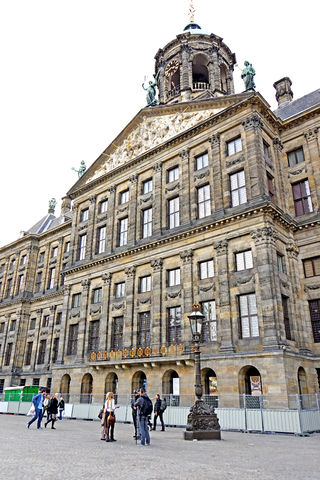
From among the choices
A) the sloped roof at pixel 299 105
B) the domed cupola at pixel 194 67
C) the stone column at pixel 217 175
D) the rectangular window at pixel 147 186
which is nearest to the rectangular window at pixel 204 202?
the stone column at pixel 217 175

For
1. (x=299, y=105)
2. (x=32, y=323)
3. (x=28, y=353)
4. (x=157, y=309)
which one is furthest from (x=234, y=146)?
(x=28, y=353)

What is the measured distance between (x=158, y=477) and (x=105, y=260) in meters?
28.3

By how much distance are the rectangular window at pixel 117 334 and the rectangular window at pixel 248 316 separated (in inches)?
447

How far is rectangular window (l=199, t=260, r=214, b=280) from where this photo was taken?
27516 millimetres

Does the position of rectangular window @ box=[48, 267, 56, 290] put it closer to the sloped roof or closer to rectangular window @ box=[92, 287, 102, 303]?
rectangular window @ box=[92, 287, 102, 303]

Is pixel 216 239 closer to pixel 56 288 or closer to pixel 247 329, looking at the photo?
pixel 247 329

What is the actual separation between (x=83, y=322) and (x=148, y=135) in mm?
18354

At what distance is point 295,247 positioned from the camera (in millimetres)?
27969

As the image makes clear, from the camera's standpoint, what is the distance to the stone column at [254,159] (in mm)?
26516

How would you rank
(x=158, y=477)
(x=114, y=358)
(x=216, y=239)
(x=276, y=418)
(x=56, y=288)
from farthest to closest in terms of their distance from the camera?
1. (x=56, y=288)
2. (x=114, y=358)
3. (x=216, y=239)
4. (x=276, y=418)
5. (x=158, y=477)

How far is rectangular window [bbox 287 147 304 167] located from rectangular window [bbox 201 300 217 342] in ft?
43.4

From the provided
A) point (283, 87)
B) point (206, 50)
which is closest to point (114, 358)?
point (283, 87)

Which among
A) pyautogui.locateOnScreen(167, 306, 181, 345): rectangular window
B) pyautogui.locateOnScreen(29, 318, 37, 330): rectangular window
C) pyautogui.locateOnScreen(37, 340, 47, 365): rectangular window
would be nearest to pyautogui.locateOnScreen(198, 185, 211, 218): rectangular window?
pyautogui.locateOnScreen(167, 306, 181, 345): rectangular window

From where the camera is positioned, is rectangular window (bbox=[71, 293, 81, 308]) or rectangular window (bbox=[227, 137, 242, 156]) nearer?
rectangular window (bbox=[227, 137, 242, 156])
